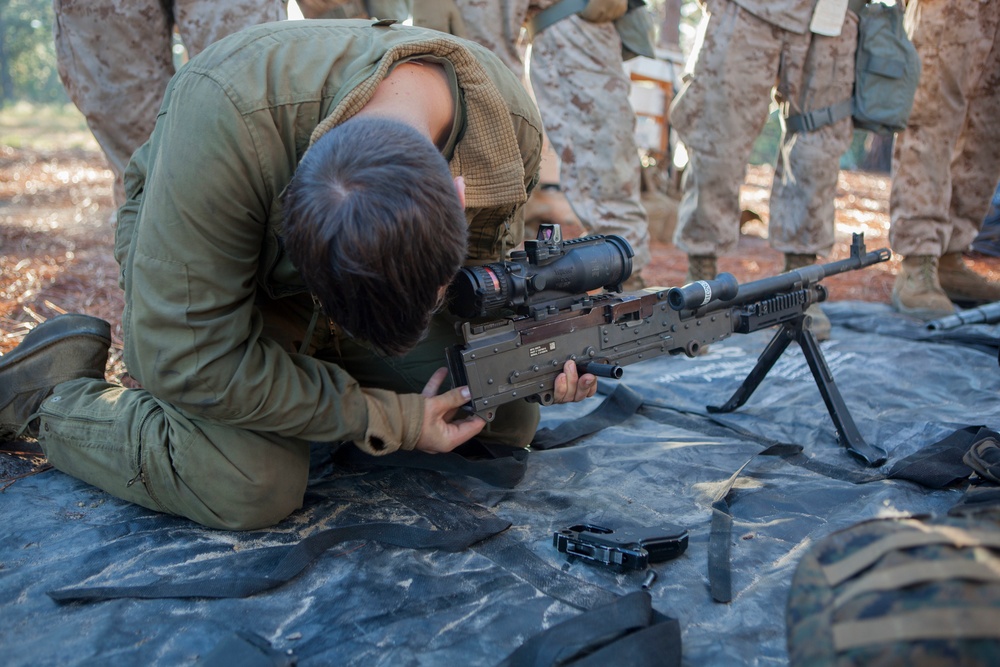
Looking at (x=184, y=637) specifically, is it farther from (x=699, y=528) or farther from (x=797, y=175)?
(x=797, y=175)

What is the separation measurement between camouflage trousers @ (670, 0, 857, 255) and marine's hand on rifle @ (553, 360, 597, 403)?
212 cm

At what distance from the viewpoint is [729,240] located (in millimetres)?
4391

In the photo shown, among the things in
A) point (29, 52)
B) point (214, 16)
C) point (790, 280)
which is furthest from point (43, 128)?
point (790, 280)

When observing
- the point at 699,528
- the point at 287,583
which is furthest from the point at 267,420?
the point at 699,528

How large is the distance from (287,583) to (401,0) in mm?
3185

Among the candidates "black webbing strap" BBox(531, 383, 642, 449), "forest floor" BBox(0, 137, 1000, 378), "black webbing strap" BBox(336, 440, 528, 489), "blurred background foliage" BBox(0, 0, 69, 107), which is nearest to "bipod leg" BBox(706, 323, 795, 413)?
"black webbing strap" BBox(531, 383, 642, 449)

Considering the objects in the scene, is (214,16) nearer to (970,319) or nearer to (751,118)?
(751,118)

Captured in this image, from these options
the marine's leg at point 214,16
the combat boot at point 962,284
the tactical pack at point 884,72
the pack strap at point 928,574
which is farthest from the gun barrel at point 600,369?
the combat boot at point 962,284

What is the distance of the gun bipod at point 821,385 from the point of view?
2.87 m

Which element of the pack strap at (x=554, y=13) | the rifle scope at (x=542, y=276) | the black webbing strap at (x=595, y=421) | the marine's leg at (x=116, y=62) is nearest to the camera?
the rifle scope at (x=542, y=276)

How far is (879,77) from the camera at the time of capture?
4.24 metres

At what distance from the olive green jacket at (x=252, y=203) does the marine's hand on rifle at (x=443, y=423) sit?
37mm

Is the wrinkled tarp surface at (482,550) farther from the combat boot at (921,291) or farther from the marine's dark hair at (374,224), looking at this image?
the combat boot at (921,291)

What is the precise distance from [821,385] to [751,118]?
71.6 inches
